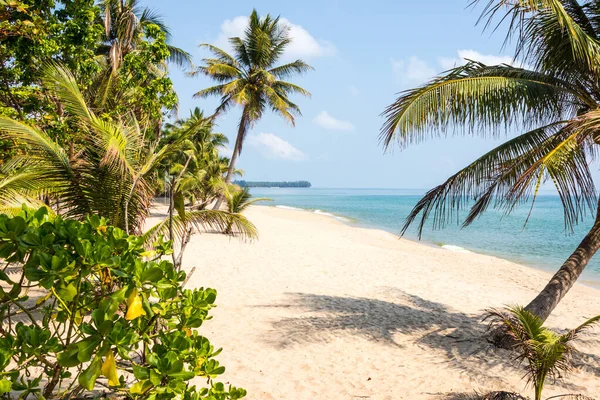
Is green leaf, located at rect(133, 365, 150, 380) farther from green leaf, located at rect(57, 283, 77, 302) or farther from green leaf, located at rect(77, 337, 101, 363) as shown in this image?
green leaf, located at rect(57, 283, 77, 302)

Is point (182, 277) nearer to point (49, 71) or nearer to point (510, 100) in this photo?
point (49, 71)

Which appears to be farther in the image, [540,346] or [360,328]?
[360,328]

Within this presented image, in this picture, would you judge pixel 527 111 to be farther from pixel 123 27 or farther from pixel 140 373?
pixel 123 27

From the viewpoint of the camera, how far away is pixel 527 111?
536cm

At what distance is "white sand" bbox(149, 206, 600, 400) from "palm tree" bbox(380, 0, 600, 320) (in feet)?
4.33

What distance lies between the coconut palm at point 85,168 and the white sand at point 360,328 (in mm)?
2151

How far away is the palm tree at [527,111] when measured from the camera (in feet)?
15.9

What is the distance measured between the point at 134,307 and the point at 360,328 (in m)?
4.99

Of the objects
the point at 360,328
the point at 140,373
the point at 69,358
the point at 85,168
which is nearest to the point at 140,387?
the point at 140,373

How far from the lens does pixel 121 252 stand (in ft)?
6.03

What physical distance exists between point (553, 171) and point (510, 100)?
114cm

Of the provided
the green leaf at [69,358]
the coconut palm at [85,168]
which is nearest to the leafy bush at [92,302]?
the green leaf at [69,358]

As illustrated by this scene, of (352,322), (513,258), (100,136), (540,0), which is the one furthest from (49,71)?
(513,258)

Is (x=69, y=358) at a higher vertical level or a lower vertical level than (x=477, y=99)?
lower
